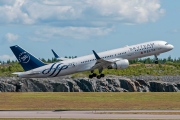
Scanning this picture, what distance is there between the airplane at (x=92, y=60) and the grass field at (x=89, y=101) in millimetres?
4421

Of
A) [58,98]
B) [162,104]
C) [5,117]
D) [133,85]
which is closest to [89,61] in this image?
[58,98]

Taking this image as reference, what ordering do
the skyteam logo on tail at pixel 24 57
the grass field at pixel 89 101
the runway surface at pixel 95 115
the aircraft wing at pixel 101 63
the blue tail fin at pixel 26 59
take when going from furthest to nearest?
the skyteam logo on tail at pixel 24 57, the blue tail fin at pixel 26 59, the aircraft wing at pixel 101 63, the grass field at pixel 89 101, the runway surface at pixel 95 115

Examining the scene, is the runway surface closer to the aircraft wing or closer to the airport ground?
the airport ground

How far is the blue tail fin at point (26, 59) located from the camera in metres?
113

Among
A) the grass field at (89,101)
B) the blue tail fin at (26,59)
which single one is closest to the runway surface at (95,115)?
the grass field at (89,101)

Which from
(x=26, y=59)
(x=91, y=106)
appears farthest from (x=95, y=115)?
Answer: (x=26, y=59)

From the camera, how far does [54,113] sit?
8238cm

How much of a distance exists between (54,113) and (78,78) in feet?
186

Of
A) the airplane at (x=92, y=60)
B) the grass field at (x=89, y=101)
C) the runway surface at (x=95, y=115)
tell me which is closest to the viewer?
the runway surface at (x=95, y=115)

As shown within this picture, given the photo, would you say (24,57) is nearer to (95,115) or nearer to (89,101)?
(89,101)

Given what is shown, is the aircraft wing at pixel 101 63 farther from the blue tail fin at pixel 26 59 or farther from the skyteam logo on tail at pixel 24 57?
the skyteam logo on tail at pixel 24 57

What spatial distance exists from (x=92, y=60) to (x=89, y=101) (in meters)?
8.99

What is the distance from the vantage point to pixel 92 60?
11381 cm

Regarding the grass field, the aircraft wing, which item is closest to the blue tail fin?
the grass field
